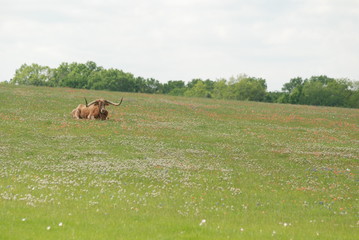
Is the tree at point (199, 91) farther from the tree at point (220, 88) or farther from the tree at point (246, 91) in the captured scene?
the tree at point (246, 91)

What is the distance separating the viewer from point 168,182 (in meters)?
18.9

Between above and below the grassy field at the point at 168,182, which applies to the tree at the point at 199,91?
above

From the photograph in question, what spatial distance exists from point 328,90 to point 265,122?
357ft

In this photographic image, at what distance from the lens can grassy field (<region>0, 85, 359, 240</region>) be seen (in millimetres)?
11859

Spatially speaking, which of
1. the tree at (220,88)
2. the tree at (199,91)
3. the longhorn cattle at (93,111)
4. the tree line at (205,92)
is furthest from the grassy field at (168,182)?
the tree at (199,91)

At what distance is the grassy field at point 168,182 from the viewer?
11.9 metres

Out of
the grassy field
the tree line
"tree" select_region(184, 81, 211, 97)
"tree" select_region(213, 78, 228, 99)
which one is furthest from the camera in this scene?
"tree" select_region(184, 81, 211, 97)

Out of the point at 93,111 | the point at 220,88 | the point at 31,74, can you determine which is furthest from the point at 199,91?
the point at 93,111

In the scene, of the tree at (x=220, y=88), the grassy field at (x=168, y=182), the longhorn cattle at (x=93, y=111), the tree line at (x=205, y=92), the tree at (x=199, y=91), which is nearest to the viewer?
the grassy field at (x=168, y=182)

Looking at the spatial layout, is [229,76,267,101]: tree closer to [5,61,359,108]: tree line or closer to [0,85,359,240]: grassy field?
[5,61,359,108]: tree line

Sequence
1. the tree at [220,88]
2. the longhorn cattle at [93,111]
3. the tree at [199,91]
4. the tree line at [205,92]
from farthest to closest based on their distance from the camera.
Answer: the tree at [199,91]
the tree at [220,88]
the tree line at [205,92]
the longhorn cattle at [93,111]

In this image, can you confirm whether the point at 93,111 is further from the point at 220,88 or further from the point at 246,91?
the point at 220,88

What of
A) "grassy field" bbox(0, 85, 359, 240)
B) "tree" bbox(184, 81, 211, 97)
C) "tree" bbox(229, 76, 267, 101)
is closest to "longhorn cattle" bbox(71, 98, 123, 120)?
"grassy field" bbox(0, 85, 359, 240)


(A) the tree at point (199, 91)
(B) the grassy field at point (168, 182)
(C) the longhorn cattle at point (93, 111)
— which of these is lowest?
(B) the grassy field at point (168, 182)
